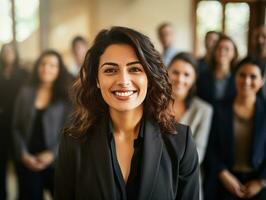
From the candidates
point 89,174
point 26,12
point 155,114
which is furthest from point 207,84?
point 26,12

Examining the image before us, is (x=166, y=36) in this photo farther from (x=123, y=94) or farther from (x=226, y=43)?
(x=123, y=94)

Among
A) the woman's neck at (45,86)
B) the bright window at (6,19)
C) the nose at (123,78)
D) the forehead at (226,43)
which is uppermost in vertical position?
the bright window at (6,19)

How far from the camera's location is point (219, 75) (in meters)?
2.86

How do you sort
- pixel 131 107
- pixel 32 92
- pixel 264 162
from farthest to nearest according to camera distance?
1. pixel 32 92
2. pixel 264 162
3. pixel 131 107

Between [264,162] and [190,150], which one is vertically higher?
[190,150]

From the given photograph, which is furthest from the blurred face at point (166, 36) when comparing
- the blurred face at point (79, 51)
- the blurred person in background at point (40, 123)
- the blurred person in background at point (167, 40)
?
the blurred person in background at point (40, 123)

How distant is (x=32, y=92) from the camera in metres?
2.66

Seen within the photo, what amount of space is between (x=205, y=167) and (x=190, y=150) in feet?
3.67

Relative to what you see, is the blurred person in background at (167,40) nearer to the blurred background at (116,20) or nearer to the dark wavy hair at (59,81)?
the blurred background at (116,20)

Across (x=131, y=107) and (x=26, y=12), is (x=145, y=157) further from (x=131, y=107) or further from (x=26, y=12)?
(x=26, y=12)

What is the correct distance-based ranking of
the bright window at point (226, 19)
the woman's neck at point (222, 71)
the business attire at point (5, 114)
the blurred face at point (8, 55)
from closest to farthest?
the woman's neck at point (222, 71) < the business attire at point (5, 114) < the blurred face at point (8, 55) < the bright window at point (226, 19)

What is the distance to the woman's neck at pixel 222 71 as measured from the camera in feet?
9.33

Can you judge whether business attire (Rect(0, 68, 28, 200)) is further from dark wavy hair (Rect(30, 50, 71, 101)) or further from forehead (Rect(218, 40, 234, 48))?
forehead (Rect(218, 40, 234, 48))

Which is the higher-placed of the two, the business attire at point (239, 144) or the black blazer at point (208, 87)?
the black blazer at point (208, 87)
